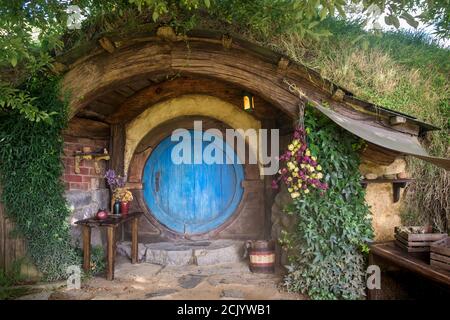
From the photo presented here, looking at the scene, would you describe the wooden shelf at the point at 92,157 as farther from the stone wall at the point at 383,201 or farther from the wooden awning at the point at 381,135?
the wooden awning at the point at 381,135

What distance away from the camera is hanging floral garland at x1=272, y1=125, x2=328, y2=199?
323 cm

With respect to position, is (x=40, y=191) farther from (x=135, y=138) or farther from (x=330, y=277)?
(x=330, y=277)

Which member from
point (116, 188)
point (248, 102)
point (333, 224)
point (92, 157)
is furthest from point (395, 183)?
point (92, 157)

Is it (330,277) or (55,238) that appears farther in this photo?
(55,238)

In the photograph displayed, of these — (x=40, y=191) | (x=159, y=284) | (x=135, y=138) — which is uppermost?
(x=135, y=138)

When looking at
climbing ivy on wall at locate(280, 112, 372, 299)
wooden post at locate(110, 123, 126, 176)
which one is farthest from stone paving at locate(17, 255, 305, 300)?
wooden post at locate(110, 123, 126, 176)

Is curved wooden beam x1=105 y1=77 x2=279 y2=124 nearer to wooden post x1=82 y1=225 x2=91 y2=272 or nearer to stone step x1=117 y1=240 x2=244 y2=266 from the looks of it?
wooden post x1=82 y1=225 x2=91 y2=272

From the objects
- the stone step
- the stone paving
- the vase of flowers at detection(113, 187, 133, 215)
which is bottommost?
the stone paving

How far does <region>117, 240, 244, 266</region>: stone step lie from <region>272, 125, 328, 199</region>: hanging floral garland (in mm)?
1532

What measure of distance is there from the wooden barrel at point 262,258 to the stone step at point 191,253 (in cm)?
48

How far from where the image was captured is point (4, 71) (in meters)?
3.68

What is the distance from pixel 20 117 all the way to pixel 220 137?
2.57 meters

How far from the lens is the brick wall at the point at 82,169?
13.8 feet
